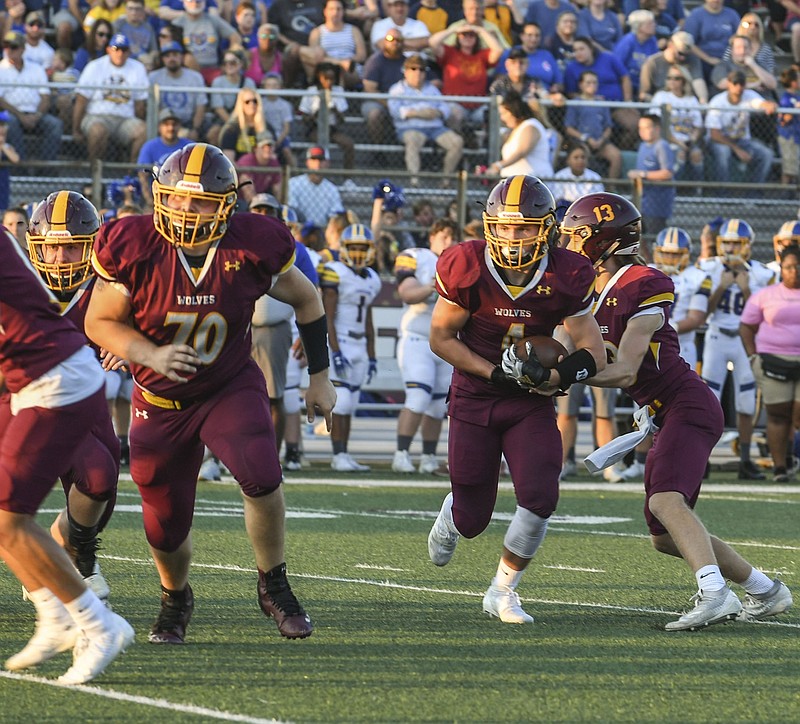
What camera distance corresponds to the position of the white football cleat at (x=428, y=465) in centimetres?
1130

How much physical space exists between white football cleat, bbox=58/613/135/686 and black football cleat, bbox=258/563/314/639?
785 millimetres

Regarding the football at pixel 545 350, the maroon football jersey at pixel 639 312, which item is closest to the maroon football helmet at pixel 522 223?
the football at pixel 545 350

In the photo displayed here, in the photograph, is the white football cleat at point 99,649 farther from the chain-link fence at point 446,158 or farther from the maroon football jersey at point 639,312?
the chain-link fence at point 446,158

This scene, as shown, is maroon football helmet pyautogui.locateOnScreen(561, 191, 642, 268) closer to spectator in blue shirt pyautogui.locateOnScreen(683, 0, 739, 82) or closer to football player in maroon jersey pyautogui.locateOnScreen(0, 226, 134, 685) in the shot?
football player in maroon jersey pyautogui.locateOnScreen(0, 226, 134, 685)

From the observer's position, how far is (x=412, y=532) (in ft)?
26.3

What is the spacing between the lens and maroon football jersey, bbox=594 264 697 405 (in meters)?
5.65

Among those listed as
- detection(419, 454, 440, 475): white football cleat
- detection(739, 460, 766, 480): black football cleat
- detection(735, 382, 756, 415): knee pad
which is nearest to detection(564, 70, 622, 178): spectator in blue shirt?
detection(735, 382, 756, 415): knee pad

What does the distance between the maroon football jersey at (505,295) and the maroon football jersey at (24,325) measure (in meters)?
1.68

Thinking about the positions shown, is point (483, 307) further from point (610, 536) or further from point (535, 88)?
point (535, 88)

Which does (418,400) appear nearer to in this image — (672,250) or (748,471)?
(672,250)

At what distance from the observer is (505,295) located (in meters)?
5.47

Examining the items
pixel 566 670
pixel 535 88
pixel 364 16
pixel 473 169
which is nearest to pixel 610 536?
pixel 566 670

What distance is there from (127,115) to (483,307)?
27.2ft

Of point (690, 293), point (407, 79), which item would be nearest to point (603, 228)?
point (690, 293)
